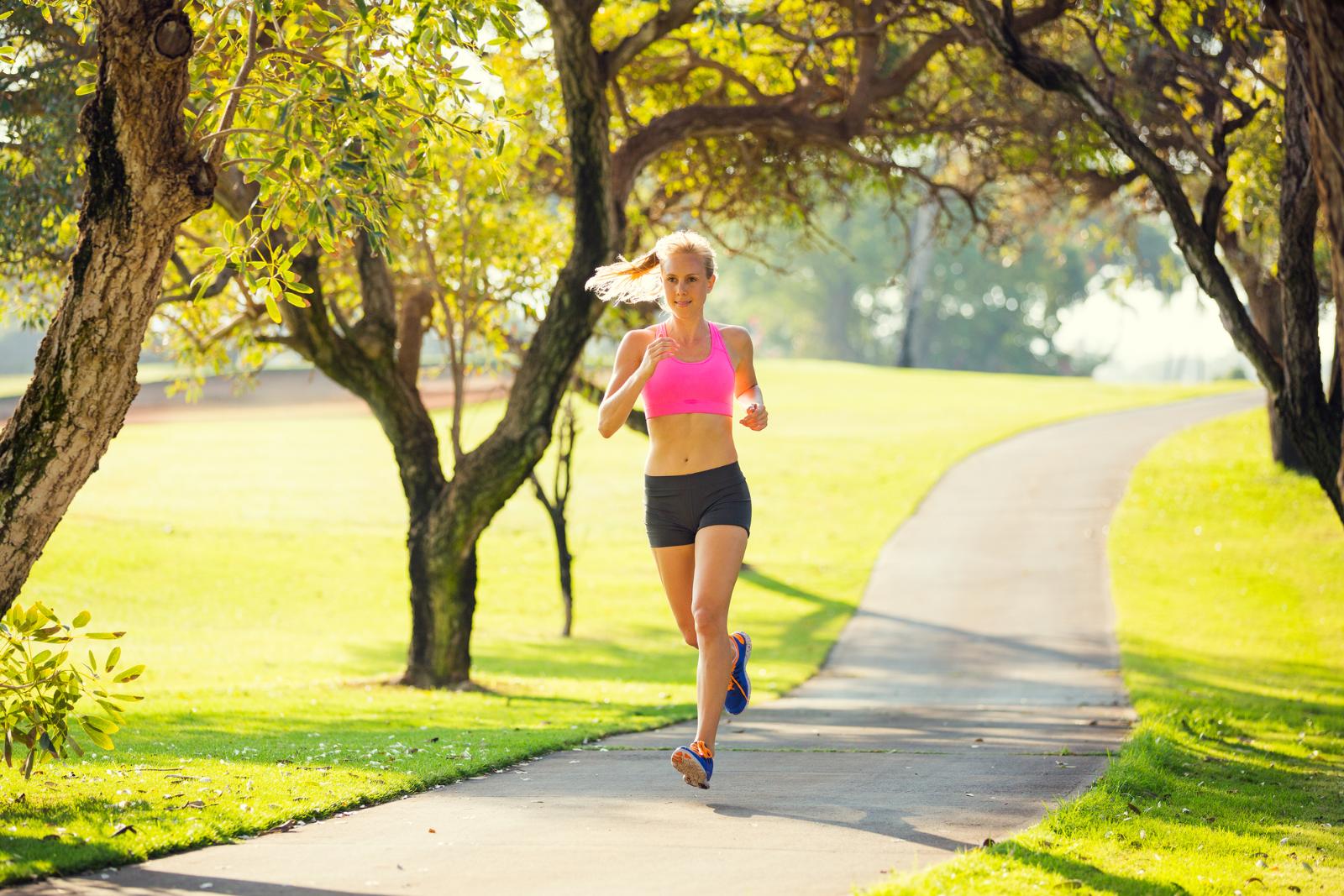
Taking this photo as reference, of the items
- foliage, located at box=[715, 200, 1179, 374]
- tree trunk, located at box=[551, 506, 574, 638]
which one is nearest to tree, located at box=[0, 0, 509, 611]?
tree trunk, located at box=[551, 506, 574, 638]

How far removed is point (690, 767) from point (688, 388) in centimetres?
161

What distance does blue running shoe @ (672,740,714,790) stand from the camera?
19.3 ft

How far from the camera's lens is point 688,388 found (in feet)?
20.4

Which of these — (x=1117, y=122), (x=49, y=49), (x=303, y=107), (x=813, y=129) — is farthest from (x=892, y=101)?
(x=303, y=107)

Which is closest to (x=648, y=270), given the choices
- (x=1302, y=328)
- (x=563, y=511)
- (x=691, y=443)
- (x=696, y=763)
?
(x=691, y=443)

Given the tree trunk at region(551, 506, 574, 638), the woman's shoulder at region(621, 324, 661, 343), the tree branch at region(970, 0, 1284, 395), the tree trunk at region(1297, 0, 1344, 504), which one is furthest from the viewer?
the tree trunk at region(551, 506, 574, 638)

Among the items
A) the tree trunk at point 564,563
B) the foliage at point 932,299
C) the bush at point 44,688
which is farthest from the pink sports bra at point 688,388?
the foliage at point 932,299

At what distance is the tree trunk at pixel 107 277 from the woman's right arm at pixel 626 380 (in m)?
1.93

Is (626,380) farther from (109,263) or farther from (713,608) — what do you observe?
(109,263)

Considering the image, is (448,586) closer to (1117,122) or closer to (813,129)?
(813,129)

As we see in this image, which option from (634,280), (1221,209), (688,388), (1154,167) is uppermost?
(1154,167)

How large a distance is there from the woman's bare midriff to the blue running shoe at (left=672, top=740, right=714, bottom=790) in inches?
46.7

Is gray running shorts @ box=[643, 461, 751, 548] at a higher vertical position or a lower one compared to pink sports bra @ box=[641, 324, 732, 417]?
lower

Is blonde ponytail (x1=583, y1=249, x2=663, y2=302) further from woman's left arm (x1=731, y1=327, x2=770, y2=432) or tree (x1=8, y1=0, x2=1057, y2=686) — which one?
tree (x1=8, y1=0, x2=1057, y2=686)
